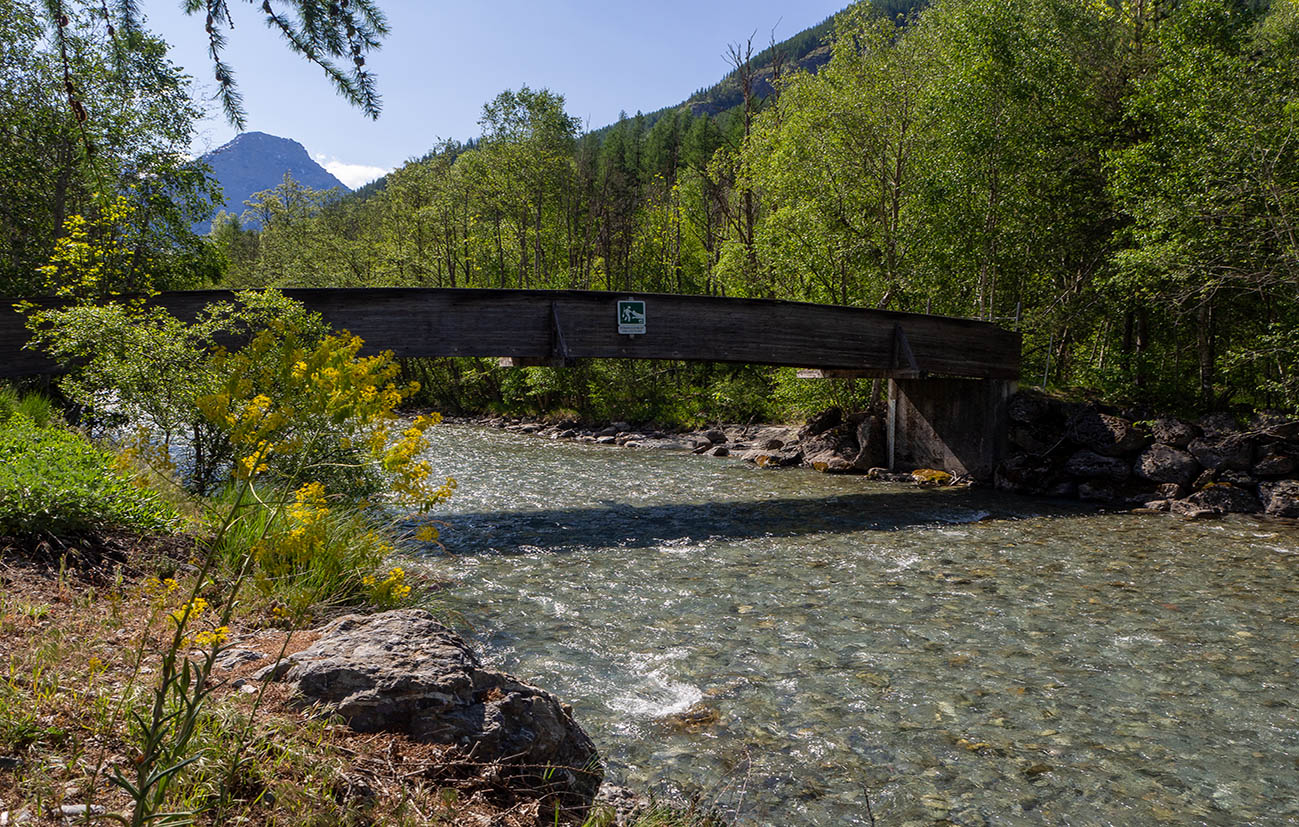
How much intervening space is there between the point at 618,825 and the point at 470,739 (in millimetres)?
756

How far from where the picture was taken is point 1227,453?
14148 millimetres

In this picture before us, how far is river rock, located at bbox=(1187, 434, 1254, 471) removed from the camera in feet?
45.9

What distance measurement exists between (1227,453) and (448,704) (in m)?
16.2

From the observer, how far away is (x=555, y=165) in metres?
33.1

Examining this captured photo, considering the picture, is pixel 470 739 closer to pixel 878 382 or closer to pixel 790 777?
pixel 790 777

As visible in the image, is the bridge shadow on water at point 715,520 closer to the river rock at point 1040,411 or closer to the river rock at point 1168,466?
the river rock at point 1168,466

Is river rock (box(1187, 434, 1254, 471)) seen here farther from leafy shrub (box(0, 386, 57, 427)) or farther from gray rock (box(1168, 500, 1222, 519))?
leafy shrub (box(0, 386, 57, 427))

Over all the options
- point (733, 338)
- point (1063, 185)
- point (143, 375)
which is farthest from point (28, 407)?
point (1063, 185)

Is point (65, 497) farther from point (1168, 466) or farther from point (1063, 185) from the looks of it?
point (1063, 185)

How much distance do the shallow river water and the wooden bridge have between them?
403 cm

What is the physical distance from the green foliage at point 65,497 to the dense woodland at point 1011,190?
7.46 m

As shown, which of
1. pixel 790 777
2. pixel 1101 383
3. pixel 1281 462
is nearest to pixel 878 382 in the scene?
pixel 1101 383

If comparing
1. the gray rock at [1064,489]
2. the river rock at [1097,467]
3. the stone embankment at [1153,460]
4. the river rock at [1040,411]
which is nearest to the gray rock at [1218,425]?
the stone embankment at [1153,460]

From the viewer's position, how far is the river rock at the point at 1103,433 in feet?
50.1
